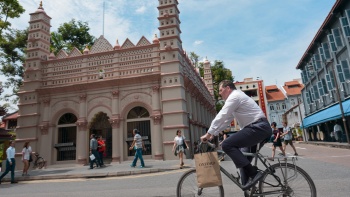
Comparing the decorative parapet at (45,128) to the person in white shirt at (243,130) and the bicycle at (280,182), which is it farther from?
the person in white shirt at (243,130)

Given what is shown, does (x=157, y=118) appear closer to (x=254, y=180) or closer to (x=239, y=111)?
(x=239, y=111)

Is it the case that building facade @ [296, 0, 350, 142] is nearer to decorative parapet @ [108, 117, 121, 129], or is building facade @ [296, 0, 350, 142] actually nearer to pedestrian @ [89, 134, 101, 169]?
decorative parapet @ [108, 117, 121, 129]

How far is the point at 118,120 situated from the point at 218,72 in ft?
92.6

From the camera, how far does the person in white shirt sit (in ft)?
11.8

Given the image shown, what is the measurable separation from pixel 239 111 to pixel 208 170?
103cm

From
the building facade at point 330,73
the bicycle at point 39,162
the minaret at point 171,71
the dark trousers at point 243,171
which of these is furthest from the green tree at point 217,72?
the dark trousers at point 243,171

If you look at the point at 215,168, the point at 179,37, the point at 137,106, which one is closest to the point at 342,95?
the point at 179,37

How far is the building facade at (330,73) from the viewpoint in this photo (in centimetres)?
1933

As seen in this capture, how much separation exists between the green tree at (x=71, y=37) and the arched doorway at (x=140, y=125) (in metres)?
19.2

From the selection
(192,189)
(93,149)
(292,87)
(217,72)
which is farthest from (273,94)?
(192,189)

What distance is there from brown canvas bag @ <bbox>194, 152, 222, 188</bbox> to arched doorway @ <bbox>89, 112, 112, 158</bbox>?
15.2 meters

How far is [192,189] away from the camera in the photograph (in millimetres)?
3842

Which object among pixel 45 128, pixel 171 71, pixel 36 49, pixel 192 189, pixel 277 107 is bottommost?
pixel 192 189

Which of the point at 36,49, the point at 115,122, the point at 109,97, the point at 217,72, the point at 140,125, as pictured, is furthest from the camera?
the point at 217,72
